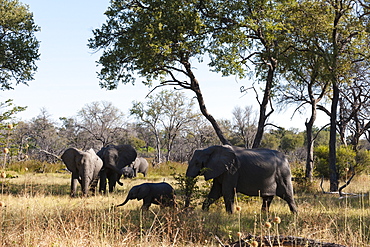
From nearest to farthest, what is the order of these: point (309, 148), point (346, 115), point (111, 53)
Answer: point (111, 53), point (309, 148), point (346, 115)

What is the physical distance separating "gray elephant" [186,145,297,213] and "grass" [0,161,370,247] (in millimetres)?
555

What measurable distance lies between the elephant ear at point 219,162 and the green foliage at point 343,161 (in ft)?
43.4

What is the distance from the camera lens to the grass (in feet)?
17.9

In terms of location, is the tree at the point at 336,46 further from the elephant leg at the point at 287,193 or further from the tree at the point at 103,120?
the tree at the point at 103,120

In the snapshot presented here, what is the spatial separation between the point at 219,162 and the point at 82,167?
525 cm

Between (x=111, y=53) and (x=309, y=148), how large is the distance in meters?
10.2

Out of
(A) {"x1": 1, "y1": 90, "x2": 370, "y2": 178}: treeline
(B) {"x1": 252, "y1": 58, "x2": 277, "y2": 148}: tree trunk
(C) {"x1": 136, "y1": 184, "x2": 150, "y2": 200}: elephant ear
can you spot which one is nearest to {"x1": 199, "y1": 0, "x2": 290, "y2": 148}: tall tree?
(B) {"x1": 252, "y1": 58, "x2": 277, "y2": 148}: tree trunk

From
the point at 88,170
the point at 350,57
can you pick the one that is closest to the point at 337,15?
the point at 350,57

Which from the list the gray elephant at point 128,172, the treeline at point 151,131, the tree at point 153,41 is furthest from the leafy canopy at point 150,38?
the treeline at point 151,131

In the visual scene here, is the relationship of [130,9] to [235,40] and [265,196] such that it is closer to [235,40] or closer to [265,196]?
[235,40]

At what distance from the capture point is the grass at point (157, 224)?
17.9 ft

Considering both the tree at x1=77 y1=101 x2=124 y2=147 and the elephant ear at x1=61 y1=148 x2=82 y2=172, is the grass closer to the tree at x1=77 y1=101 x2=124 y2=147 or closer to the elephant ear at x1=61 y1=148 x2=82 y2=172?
the elephant ear at x1=61 y1=148 x2=82 y2=172

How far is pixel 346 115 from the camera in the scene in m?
29.8

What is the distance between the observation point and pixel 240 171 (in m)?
10.2
